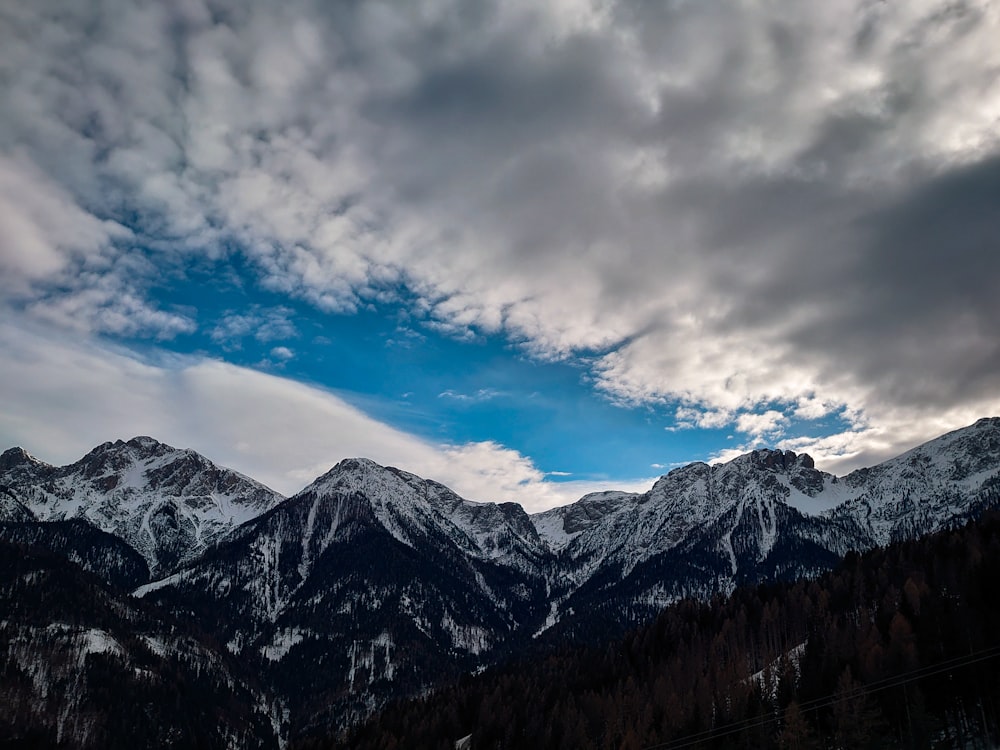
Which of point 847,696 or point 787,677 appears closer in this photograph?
point 847,696

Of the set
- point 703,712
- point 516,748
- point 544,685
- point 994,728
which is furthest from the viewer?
point 544,685

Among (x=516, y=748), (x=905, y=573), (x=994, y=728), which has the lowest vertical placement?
(x=516, y=748)

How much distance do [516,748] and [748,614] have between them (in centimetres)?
7502

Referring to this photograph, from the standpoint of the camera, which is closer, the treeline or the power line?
the treeline

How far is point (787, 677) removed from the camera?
104 meters

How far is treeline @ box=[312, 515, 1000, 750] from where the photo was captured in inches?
3376

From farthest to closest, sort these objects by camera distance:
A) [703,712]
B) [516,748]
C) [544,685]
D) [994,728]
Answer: [544,685] → [516,748] → [703,712] → [994,728]

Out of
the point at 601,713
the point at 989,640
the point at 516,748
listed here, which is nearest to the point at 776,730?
the point at 989,640

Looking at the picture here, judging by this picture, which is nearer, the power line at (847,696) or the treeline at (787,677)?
the treeline at (787,677)

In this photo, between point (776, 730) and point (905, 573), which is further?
point (905, 573)

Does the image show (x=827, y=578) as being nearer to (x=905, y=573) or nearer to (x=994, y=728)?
(x=905, y=573)

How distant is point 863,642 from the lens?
4161 inches

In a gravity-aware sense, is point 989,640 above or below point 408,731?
above

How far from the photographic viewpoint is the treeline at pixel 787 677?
85.8 metres
